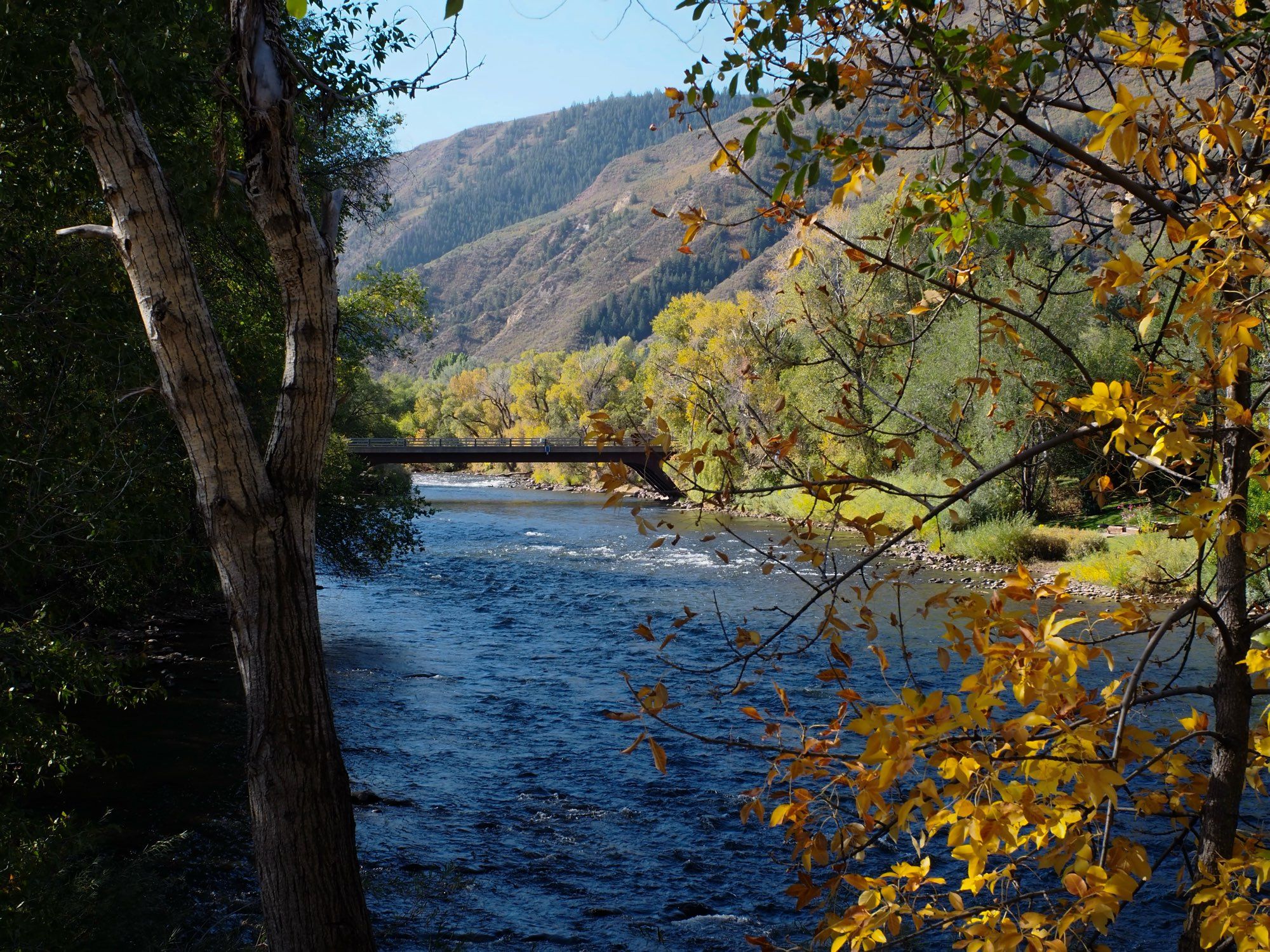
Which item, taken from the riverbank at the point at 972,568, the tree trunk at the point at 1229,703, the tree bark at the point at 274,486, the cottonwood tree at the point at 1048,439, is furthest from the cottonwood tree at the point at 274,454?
the riverbank at the point at 972,568

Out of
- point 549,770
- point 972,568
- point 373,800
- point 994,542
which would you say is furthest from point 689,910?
point 994,542

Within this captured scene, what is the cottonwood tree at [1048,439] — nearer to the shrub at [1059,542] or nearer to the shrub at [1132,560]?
the shrub at [1132,560]

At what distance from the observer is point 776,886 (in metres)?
6.78

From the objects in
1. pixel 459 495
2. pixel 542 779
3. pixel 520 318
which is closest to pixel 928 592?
pixel 542 779

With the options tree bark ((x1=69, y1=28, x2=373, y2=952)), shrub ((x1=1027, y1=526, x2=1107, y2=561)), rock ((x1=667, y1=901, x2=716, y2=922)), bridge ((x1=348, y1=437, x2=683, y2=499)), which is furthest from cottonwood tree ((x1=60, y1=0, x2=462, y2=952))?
bridge ((x1=348, y1=437, x2=683, y2=499))

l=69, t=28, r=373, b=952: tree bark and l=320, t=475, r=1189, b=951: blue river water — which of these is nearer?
l=69, t=28, r=373, b=952: tree bark

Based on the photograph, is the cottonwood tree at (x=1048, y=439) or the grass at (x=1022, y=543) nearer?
the cottonwood tree at (x=1048, y=439)

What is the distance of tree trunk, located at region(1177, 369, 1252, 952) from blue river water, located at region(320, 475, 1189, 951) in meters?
1.29

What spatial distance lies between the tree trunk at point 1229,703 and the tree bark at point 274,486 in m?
2.77

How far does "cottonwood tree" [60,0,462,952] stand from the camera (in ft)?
10.6

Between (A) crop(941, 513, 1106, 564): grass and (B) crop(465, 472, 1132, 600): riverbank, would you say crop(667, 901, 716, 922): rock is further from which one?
(A) crop(941, 513, 1106, 564): grass

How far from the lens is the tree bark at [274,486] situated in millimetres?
3270

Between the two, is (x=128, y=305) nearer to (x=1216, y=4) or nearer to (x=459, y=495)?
(x=1216, y=4)

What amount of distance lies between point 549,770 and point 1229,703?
722 cm
